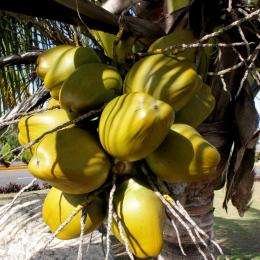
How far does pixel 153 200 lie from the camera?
883 mm

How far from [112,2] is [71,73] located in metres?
0.41

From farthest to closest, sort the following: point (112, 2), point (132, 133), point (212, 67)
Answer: point (212, 67), point (112, 2), point (132, 133)

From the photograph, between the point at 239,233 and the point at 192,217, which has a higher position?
the point at 192,217

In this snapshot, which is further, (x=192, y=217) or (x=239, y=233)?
(x=239, y=233)

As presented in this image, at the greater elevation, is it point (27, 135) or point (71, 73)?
point (71, 73)

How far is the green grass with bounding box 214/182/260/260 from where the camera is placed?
17.1 feet

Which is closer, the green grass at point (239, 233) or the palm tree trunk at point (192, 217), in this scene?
the palm tree trunk at point (192, 217)

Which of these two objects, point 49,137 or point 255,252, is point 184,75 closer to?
point 49,137

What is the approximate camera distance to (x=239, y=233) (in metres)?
6.31

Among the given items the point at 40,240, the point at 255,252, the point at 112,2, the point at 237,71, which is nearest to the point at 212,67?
the point at 237,71

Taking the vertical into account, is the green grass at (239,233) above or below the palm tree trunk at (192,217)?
below

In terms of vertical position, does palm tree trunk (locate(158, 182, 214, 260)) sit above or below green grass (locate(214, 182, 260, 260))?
above

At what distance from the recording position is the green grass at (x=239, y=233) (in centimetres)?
521

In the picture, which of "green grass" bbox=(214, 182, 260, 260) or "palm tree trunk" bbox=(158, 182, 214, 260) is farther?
"green grass" bbox=(214, 182, 260, 260)
